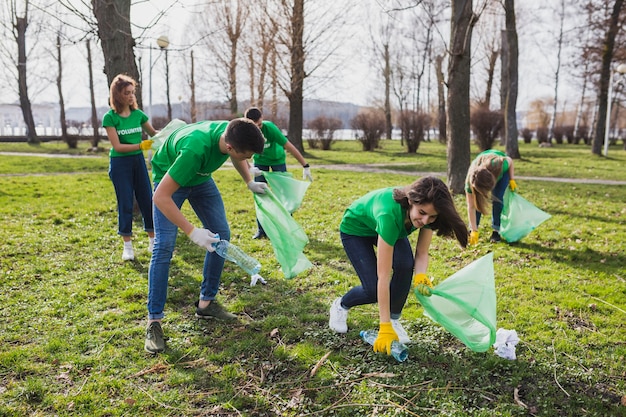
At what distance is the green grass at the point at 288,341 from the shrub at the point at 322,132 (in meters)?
17.4

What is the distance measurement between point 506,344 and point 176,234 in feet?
7.39


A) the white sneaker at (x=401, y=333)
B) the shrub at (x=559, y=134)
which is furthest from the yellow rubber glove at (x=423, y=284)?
the shrub at (x=559, y=134)

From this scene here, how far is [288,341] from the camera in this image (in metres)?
3.19

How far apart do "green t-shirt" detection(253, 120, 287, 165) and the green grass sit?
1010 mm

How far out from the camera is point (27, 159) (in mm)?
15648

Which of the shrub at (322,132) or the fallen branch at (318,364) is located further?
the shrub at (322,132)

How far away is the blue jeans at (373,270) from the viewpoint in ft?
9.52

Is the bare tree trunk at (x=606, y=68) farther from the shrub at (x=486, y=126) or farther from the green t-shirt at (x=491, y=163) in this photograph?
the green t-shirt at (x=491, y=163)

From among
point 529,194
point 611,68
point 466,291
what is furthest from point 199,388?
point 611,68

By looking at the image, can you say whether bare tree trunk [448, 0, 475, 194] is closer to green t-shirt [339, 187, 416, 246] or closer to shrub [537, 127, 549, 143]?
green t-shirt [339, 187, 416, 246]

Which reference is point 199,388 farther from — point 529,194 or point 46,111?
point 46,111

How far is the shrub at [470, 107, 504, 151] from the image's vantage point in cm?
1869

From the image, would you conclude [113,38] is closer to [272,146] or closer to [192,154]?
[272,146]

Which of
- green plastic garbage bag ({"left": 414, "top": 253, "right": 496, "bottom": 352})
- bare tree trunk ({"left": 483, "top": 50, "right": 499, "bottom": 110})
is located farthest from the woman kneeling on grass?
bare tree trunk ({"left": 483, "top": 50, "right": 499, "bottom": 110})
